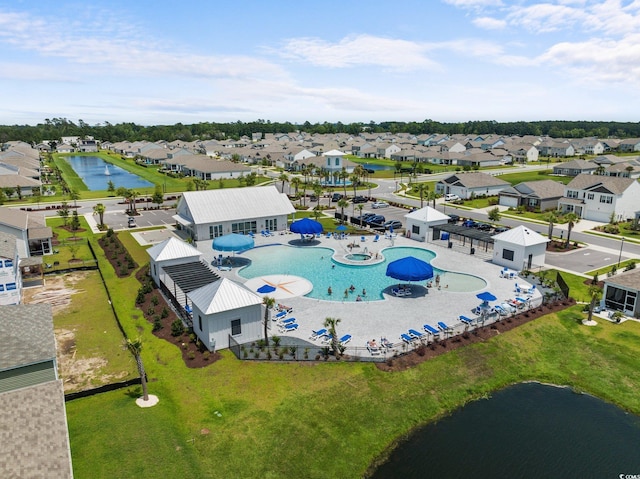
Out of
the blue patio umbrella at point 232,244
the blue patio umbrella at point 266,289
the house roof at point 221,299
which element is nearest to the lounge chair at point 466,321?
the house roof at point 221,299

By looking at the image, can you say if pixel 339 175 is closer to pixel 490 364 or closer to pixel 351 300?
pixel 351 300

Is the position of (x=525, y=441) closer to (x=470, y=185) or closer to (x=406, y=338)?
(x=406, y=338)

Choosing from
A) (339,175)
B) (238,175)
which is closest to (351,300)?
(339,175)

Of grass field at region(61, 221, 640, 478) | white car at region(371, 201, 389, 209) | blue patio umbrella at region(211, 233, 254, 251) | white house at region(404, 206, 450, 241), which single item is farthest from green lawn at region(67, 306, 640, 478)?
white car at region(371, 201, 389, 209)

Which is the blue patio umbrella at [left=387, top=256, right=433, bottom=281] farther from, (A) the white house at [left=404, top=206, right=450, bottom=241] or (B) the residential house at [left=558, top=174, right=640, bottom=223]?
(B) the residential house at [left=558, top=174, right=640, bottom=223]

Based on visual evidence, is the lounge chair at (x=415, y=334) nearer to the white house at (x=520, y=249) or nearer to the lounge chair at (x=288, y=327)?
the lounge chair at (x=288, y=327)

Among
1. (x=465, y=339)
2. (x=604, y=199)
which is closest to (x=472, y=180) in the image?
(x=604, y=199)

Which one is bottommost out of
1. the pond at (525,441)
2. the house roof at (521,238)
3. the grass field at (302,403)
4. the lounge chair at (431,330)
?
the pond at (525,441)
